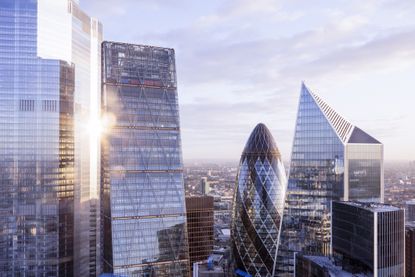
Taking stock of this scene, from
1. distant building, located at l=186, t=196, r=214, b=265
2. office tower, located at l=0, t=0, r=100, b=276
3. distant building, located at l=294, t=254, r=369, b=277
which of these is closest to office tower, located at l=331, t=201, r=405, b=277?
distant building, located at l=294, t=254, r=369, b=277

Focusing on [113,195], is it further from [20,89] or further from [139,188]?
[20,89]

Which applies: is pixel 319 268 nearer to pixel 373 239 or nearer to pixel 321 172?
pixel 373 239

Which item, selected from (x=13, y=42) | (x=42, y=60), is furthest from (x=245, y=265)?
(x=13, y=42)

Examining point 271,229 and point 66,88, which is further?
point 66,88

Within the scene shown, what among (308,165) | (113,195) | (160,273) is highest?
(308,165)

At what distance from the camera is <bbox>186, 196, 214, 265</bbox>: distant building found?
147025mm

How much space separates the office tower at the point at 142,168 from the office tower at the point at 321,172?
36.6m

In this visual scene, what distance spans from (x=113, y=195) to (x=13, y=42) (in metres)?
48.8

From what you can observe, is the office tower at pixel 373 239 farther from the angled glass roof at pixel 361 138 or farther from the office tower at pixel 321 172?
the angled glass roof at pixel 361 138

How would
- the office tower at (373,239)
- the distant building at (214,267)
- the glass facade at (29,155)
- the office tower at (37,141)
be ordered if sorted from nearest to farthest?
the office tower at (373,239) < the distant building at (214,267) < the glass facade at (29,155) < the office tower at (37,141)

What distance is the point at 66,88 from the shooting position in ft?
432

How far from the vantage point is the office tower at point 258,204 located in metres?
118

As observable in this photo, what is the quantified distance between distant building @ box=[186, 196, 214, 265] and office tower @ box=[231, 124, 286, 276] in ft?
85.9

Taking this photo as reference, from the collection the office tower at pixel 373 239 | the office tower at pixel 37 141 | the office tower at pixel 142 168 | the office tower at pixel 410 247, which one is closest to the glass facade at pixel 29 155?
the office tower at pixel 37 141
